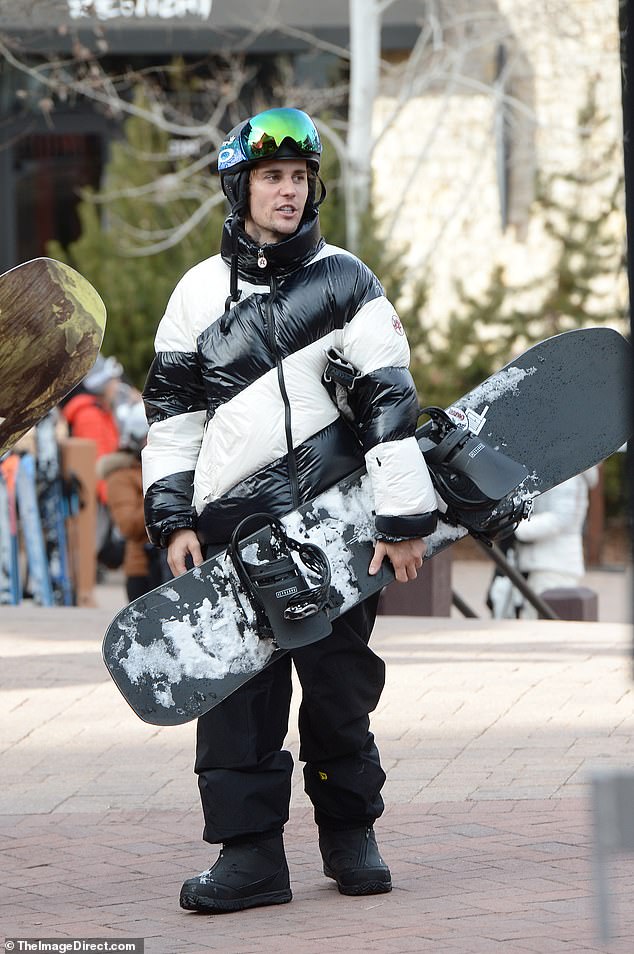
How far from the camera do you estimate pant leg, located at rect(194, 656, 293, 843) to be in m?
3.68

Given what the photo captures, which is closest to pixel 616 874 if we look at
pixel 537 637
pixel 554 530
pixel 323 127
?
pixel 537 637

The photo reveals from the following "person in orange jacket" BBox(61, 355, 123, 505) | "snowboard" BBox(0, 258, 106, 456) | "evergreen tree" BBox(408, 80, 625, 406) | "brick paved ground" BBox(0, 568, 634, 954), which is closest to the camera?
"brick paved ground" BBox(0, 568, 634, 954)

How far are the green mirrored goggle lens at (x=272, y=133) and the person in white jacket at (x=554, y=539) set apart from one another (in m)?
4.34

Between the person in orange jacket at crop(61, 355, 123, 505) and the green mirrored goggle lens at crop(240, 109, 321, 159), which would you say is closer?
the green mirrored goggle lens at crop(240, 109, 321, 159)

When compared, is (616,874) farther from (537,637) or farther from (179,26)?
(179,26)

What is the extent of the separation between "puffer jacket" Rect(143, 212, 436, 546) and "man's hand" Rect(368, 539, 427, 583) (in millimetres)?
58

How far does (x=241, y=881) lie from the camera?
12.2 feet

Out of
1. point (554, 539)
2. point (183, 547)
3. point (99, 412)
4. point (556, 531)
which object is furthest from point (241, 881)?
point (99, 412)

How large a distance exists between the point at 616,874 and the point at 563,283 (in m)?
11.6

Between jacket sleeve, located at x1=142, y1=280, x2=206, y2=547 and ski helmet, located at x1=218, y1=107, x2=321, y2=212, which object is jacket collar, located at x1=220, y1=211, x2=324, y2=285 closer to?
ski helmet, located at x1=218, y1=107, x2=321, y2=212

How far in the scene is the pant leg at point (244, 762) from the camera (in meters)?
3.68

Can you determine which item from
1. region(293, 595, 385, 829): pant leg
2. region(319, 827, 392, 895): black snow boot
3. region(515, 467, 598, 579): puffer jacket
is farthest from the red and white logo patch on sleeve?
region(515, 467, 598, 579): puffer jacket

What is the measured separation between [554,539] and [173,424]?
4820 mm

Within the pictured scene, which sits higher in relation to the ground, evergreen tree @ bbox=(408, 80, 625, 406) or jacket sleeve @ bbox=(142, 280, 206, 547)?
jacket sleeve @ bbox=(142, 280, 206, 547)
